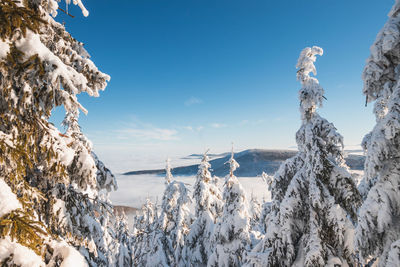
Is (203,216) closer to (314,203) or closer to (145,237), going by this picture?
(145,237)

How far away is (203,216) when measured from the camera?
1897cm

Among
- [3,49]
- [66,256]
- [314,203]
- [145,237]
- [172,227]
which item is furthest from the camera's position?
[145,237]

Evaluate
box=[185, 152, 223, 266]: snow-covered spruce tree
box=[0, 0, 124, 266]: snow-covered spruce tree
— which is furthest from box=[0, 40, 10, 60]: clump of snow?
box=[185, 152, 223, 266]: snow-covered spruce tree

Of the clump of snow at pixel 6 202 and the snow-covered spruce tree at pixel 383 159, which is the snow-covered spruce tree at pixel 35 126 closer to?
the clump of snow at pixel 6 202

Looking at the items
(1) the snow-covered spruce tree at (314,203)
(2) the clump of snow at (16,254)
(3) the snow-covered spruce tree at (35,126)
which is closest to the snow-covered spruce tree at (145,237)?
(1) the snow-covered spruce tree at (314,203)

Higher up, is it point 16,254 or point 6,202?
point 6,202

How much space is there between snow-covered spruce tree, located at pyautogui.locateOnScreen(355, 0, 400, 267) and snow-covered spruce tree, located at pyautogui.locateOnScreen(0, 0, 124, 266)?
6.54 meters

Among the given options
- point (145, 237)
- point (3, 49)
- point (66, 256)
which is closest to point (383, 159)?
point (66, 256)

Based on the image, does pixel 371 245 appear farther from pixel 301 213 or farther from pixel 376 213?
pixel 301 213

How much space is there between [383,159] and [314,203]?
2.48m

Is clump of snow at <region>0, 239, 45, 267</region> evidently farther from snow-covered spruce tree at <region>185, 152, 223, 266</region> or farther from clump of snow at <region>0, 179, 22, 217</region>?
snow-covered spruce tree at <region>185, 152, 223, 266</region>

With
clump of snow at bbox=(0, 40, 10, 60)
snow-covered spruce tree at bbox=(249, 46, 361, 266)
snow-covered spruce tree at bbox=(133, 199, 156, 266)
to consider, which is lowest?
snow-covered spruce tree at bbox=(133, 199, 156, 266)

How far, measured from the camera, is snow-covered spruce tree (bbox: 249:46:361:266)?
6762 millimetres

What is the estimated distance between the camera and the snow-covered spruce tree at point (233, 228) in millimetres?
14617
